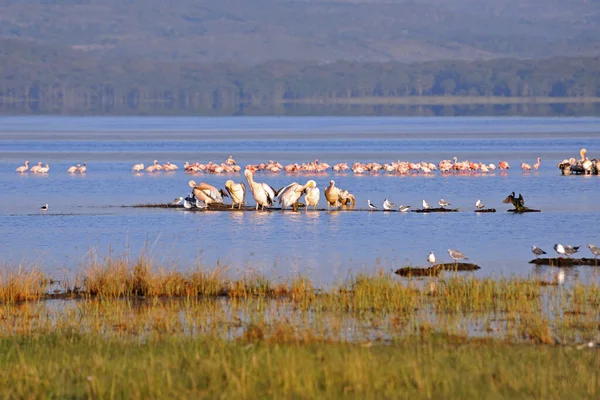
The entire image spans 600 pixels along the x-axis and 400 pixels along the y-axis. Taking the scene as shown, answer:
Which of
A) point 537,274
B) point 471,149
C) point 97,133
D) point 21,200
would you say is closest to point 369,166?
point 21,200

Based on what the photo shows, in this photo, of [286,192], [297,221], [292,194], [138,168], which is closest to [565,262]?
[297,221]

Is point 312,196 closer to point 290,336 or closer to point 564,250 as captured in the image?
point 564,250

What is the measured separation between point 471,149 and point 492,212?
32.9m

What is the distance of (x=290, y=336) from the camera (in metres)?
11.0

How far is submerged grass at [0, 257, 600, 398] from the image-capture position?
8.82 m

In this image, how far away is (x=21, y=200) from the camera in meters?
29.4

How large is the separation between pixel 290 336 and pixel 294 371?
2.06 m

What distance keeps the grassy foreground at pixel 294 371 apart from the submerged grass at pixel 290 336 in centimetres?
2

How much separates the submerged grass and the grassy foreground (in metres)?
0.02

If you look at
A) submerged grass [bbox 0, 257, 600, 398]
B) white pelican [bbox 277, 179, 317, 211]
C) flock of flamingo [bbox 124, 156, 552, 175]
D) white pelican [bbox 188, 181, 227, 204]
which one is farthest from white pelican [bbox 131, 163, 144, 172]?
submerged grass [bbox 0, 257, 600, 398]

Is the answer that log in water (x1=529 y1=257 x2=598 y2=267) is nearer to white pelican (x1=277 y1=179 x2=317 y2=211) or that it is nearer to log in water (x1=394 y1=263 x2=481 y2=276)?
log in water (x1=394 y1=263 x2=481 y2=276)

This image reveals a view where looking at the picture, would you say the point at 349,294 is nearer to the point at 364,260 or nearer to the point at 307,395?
the point at 364,260

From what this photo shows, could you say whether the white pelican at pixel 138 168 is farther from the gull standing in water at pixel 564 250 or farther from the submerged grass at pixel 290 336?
the submerged grass at pixel 290 336

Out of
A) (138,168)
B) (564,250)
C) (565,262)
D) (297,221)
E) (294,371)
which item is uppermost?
(294,371)
